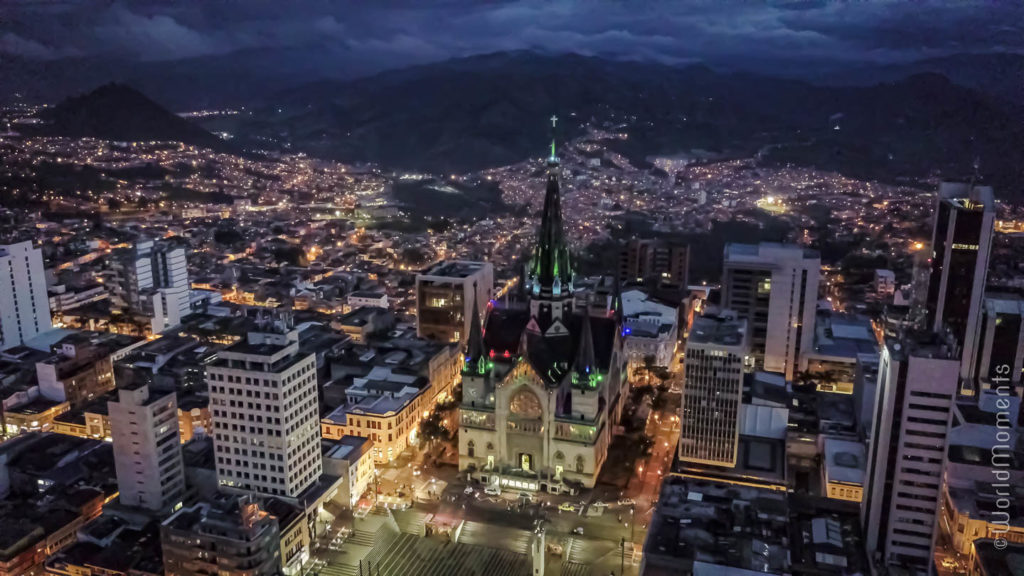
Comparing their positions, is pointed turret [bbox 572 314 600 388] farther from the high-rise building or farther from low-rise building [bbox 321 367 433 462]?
the high-rise building

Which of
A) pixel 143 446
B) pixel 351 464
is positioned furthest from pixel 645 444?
pixel 143 446

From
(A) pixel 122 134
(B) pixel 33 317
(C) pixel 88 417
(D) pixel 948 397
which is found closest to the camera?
(D) pixel 948 397

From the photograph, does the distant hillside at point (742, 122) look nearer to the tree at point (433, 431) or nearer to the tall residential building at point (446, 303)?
the tall residential building at point (446, 303)

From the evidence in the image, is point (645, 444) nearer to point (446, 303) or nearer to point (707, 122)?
point (446, 303)

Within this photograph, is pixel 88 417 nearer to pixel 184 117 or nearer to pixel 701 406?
pixel 701 406

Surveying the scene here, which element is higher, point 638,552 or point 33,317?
point 33,317

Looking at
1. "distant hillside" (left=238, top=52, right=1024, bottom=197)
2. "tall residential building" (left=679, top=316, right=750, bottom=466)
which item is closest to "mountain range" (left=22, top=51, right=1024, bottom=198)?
"distant hillside" (left=238, top=52, right=1024, bottom=197)

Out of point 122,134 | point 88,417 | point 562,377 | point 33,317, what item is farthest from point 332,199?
point 562,377
